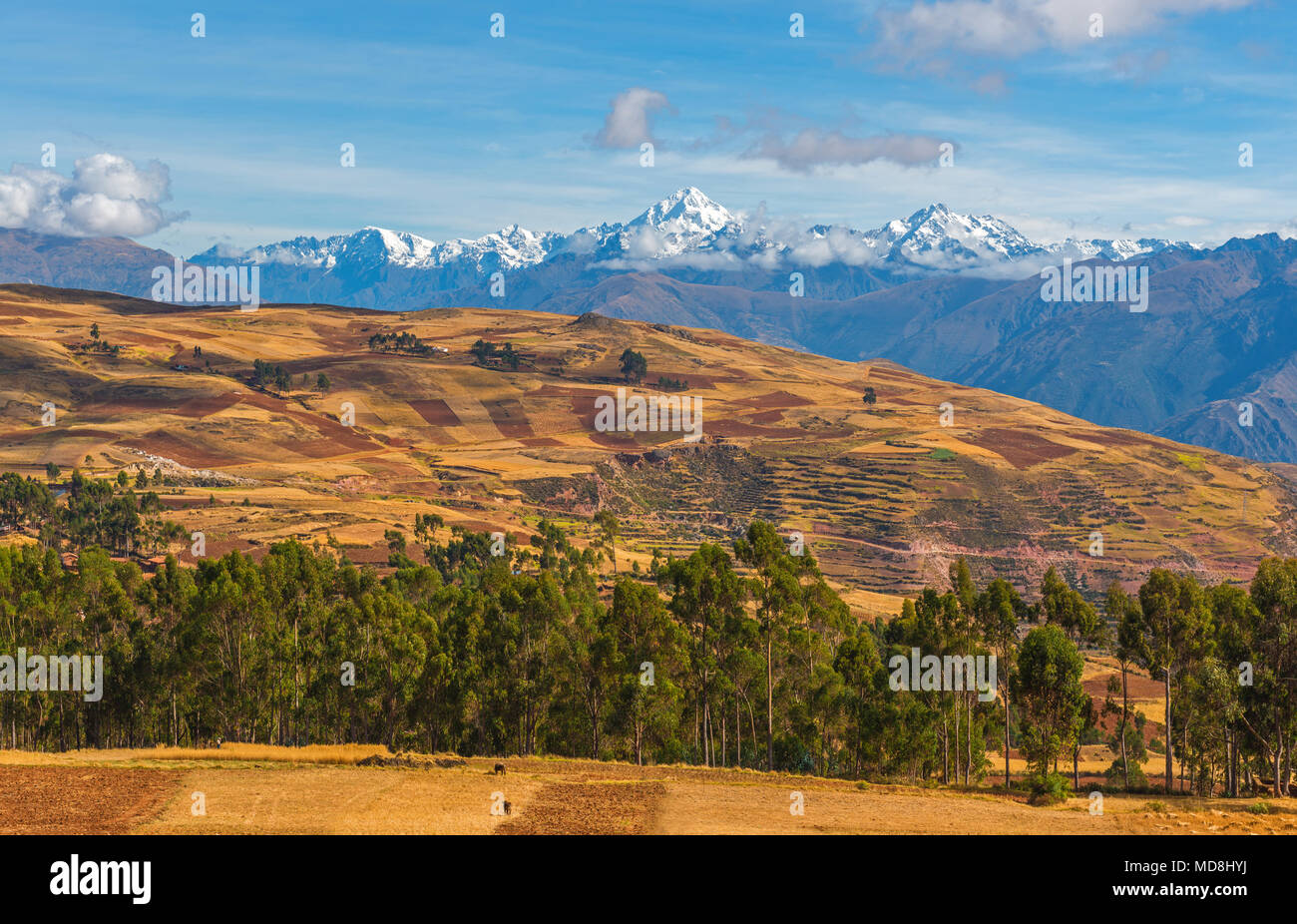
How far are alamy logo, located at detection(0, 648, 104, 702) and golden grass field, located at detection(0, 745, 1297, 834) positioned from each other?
2820 centimetres

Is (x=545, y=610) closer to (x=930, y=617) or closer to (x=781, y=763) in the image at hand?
(x=781, y=763)

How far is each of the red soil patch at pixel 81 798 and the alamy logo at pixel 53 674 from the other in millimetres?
37459

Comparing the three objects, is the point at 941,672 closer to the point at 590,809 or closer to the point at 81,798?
the point at 590,809

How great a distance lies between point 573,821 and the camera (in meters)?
55.8

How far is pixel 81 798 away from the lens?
58.2m

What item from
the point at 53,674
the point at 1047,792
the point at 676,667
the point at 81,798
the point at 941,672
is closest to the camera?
the point at 81,798

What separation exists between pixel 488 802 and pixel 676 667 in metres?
37.0

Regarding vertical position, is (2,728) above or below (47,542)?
below
